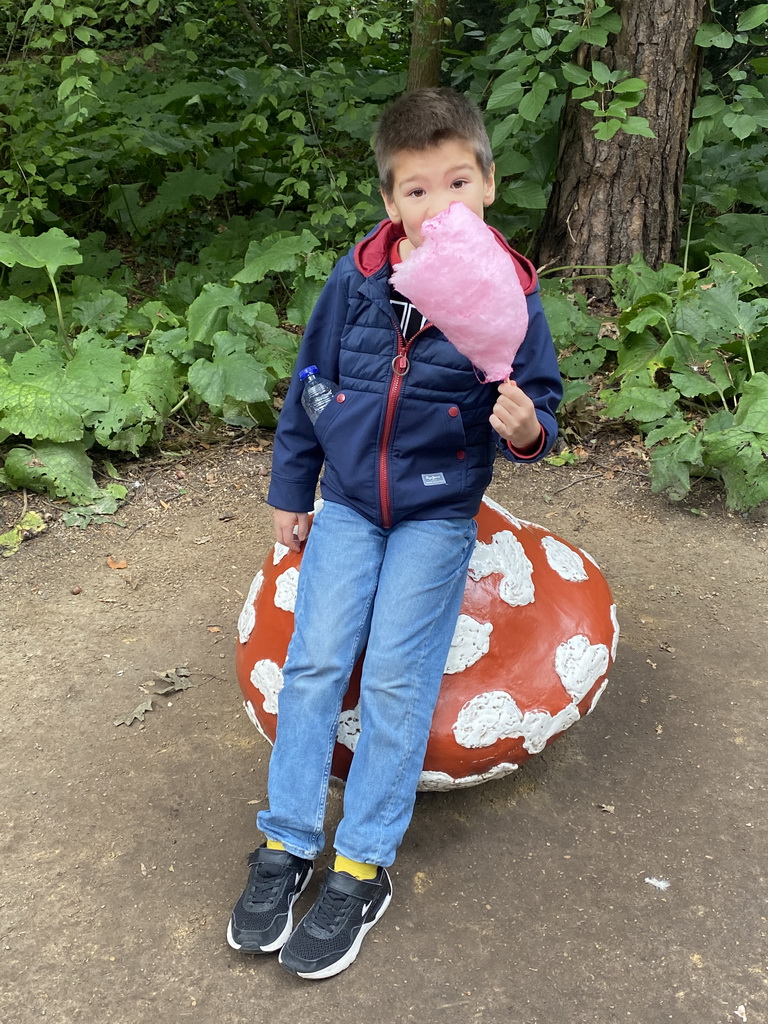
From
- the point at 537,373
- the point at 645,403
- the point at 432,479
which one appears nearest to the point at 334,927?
the point at 432,479

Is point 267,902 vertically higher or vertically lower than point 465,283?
lower

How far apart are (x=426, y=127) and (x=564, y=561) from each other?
51.2 inches

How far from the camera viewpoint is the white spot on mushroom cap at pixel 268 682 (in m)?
2.59

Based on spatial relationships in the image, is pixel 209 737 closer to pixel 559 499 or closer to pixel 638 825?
pixel 638 825

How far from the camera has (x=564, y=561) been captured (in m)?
2.87

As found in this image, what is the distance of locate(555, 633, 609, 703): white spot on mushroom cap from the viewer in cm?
261

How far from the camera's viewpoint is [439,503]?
250cm

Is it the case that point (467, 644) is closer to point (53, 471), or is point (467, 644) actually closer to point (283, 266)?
point (53, 471)

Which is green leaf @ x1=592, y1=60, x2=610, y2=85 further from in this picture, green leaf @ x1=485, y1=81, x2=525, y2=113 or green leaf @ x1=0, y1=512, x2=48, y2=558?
green leaf @ x1=0, y1=512, x2=48, y2=558

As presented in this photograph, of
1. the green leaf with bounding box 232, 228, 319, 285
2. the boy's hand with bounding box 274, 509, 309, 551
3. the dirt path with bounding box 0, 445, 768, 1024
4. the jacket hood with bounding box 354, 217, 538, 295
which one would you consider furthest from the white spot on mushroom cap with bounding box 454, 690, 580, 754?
the green leaf with bounding box 232, 228, 319, 285

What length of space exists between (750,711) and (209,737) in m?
1.81

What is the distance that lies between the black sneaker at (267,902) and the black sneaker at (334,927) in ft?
0.16

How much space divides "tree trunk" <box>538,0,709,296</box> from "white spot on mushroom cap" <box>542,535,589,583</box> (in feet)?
9.45

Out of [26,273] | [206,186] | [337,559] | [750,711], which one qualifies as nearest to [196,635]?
[337,559]
